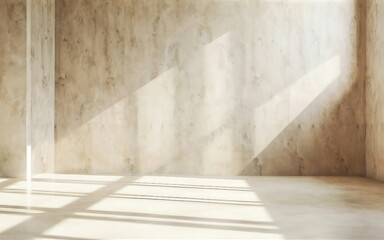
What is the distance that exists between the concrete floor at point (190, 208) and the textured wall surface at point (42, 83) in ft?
2.03

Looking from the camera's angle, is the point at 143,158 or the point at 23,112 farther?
the point at 143,158

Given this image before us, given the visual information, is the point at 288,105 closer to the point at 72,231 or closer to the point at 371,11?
the point at 371,11

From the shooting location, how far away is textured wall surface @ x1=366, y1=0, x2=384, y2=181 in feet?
22.7

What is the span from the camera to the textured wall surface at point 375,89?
6.93m

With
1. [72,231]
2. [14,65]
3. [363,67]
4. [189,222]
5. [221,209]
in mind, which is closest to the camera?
[72,231]

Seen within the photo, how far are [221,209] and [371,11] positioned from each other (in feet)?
14.1

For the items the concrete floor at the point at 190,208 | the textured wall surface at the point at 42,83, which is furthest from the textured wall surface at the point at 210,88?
the concrete floor at the point at 190,208

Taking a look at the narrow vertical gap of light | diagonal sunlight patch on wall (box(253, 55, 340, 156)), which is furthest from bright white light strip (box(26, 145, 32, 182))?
diagonal sunlight patch on wall (box(253, 55, 340, 156))

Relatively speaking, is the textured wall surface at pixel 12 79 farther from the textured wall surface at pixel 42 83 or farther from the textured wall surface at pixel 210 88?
the textured wall surface at pixel 210 88

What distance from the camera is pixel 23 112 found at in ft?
22.9

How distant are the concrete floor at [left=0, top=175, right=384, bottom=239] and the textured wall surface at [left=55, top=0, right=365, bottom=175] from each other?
633 mm

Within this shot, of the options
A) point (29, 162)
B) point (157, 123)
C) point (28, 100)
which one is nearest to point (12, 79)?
point (28, 100)

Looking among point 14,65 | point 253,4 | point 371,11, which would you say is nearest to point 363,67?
point 371,11

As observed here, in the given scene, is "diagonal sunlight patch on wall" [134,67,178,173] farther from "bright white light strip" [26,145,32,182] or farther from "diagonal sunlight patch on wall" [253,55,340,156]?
"bright white light strip" [26,145,32,182]
